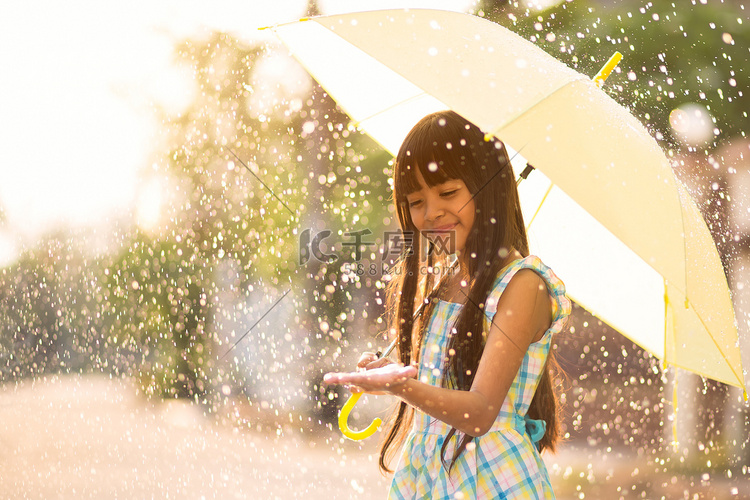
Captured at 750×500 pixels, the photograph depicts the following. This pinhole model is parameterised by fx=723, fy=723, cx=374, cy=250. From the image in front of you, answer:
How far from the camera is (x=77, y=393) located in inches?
363

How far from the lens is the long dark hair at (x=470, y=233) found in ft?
4.98

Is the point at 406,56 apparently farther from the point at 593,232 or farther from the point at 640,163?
the point at 593,232

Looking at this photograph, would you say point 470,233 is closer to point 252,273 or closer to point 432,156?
point 432,156

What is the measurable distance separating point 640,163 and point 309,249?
6.63m

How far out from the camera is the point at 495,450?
4.75 ft

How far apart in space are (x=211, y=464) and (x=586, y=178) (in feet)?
16.8

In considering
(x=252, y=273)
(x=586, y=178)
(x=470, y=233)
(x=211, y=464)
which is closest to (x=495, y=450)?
(x=470, y=233)

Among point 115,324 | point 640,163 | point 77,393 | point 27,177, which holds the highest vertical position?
point 640,163

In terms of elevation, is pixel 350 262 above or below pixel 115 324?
above

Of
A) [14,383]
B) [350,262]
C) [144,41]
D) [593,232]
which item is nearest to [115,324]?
[14,383]

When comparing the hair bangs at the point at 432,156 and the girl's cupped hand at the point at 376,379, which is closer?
the girl's cupped hand at the point at 376,379

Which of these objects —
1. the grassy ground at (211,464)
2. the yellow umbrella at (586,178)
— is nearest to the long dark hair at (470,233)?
the yellow umbrella at (586,178)

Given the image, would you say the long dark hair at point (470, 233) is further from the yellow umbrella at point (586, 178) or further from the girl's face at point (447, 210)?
the yellow umbrella at point (586, 178)

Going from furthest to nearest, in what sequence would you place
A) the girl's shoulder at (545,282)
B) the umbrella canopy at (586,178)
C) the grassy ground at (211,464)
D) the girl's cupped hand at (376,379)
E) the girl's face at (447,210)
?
the grassy ground at (211,464) → the girl's face at (447,210) → the girl's shoulder at (545,282) → the umbrella canopy at (586,178) → the girl's cupped hand at (376,379)
